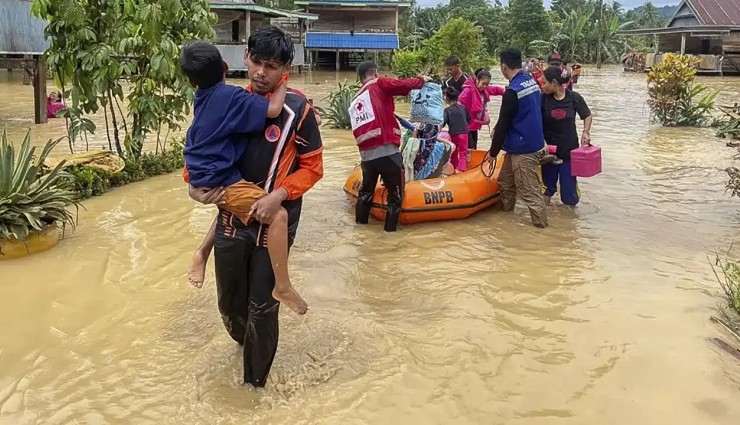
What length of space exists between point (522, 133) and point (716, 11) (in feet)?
112

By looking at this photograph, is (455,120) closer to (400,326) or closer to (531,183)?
(531,183)

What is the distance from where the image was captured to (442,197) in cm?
683

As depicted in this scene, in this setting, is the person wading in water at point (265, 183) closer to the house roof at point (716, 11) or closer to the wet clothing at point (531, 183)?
the wet clothing at point (531, 183)

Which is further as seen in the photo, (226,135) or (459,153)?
(459,153)

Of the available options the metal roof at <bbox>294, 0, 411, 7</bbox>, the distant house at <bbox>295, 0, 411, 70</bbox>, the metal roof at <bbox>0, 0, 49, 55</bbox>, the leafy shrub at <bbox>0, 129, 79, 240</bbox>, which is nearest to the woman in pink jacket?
the leafy shrub at <bbox>0, 129, 79, 240</bbox>

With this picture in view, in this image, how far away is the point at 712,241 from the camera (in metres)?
6.37

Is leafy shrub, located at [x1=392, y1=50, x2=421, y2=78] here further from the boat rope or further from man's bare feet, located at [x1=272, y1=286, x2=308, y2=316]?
man's bare feet, located at [x1=272, y1=286, x2=308, y2=316]

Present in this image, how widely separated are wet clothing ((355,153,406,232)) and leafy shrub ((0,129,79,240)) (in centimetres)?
271

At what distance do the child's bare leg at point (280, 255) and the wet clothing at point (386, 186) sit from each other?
312cm

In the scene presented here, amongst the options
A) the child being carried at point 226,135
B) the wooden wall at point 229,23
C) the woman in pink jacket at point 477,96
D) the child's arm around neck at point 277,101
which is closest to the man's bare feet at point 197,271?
the child being carried at point 226,135

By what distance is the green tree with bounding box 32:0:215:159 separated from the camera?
25.4 feet

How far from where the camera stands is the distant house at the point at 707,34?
32.5m

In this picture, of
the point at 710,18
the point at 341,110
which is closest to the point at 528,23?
the point at 710,18

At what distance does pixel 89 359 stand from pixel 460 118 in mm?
5246
